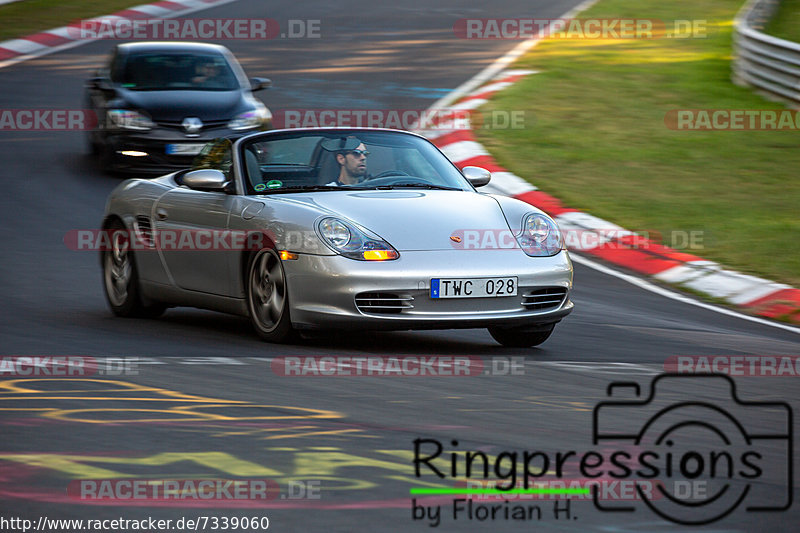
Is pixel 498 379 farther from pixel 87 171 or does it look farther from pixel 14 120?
pixel 14 120

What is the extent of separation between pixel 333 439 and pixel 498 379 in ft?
5.29

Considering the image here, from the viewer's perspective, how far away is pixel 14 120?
1831cm

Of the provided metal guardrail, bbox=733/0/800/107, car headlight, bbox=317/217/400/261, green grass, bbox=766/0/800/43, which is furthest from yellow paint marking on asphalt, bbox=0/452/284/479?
green grass, bbox=766/0/800/43

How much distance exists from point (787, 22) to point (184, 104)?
1403 centimetres

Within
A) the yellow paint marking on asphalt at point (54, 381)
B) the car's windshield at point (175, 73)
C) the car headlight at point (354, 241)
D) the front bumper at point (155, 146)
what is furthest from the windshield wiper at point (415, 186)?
the car's windshield at point (175, 73)

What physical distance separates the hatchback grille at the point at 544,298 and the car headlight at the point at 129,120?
8.05 m

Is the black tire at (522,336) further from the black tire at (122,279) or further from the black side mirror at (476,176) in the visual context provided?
the black tire at (122,279)

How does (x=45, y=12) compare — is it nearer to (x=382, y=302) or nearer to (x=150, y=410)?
(x=382, y=302)

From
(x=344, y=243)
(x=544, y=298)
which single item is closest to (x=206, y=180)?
(x=344, y=243)

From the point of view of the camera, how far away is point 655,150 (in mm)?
16219

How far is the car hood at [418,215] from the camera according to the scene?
24.2ft

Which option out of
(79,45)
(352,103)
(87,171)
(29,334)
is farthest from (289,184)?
(79,45)

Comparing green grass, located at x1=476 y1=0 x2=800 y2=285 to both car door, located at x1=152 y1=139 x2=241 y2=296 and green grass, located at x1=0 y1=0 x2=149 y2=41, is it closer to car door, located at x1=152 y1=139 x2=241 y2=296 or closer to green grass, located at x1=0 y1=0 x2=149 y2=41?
car door, located at x1=152 y1=139 x2=241 y2=296

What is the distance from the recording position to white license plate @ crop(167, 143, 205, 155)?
47.8 feet
